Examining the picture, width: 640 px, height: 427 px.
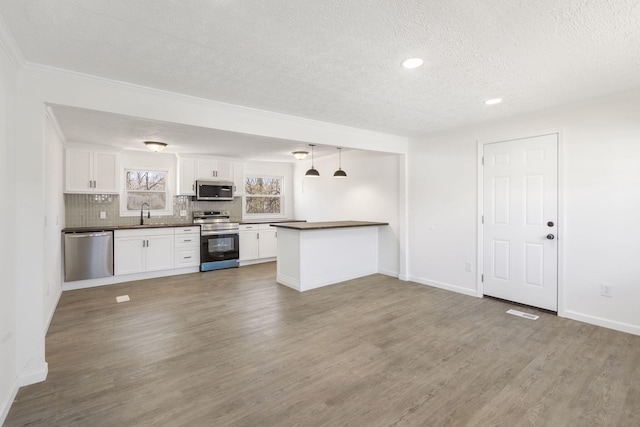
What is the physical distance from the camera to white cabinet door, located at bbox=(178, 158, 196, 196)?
6.16m

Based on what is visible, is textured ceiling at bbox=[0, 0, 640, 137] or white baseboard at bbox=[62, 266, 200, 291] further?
white baseboard at bbox=[62, 266, 200, 291]

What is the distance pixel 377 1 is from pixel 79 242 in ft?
17.8

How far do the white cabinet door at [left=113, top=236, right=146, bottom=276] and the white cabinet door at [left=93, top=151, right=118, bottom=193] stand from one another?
3.14ft

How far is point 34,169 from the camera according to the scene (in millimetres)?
2344

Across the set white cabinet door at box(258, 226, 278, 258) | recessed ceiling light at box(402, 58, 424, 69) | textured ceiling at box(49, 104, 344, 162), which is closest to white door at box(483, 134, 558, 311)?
recessed ceiling light at box(402, 58, 424, 69)

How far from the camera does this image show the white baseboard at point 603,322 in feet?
10.3

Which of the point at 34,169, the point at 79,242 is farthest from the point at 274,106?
the point at 79,242

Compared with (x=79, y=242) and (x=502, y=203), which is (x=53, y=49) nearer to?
(x=79, y=242)

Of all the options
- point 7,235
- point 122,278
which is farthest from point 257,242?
point 7,235

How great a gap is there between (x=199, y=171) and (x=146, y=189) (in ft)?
3.48

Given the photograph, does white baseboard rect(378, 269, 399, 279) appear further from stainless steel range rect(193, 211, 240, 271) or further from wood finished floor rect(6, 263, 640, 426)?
stainless steel range rect(193, 211, 240, 271)

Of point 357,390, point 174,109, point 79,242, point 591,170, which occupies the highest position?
point 174,109

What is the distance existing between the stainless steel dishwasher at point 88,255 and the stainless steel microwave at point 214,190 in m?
1.77

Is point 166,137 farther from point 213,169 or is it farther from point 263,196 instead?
point 263,196
